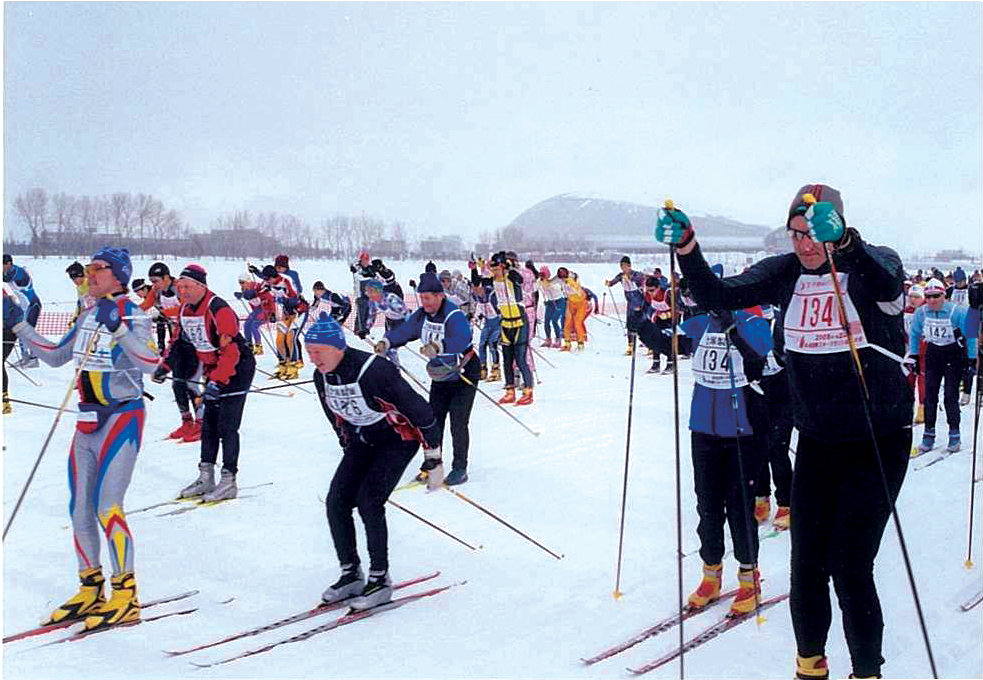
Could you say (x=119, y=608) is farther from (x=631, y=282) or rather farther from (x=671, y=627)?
(x=631, y=282)

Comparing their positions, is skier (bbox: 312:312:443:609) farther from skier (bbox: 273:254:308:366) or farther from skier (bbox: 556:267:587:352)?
skier (bbox: 556:267:587:352)

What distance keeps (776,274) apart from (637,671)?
1.81 m

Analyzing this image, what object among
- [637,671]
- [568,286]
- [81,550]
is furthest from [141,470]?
[568,286]

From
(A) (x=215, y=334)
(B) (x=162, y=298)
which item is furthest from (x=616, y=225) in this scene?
(A) (x=215, y=334)

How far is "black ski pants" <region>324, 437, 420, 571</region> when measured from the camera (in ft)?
14.0

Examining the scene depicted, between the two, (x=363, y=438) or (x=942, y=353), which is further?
(x=942, y=353)

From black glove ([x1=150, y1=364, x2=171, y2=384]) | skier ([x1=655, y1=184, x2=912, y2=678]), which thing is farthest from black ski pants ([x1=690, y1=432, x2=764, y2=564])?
black glove ([x1=150, y1=364, x2=171, y2=384])

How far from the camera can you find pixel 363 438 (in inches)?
173

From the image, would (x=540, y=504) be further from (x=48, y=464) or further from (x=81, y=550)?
(x=48, y=464)

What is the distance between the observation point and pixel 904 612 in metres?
4.00

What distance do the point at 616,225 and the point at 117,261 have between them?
4607 centimetres

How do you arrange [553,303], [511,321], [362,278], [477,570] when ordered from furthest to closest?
[553,303] < [362,278] < [511,321] < [477,570]

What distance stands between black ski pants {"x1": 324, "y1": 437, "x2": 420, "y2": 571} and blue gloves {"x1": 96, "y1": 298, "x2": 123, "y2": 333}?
55.2 inches

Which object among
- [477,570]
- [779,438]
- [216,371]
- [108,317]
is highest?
[108,317]
